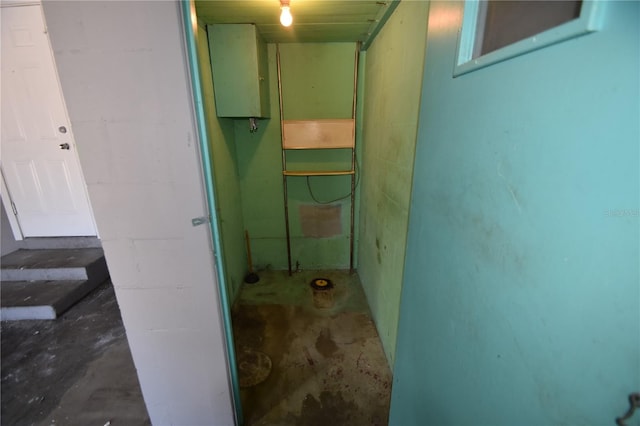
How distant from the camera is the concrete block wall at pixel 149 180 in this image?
0.95 metres

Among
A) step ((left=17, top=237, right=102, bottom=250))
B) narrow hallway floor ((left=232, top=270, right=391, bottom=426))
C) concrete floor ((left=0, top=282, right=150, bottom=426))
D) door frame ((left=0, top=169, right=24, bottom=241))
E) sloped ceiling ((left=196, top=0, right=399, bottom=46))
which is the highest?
sloped ceiling ((left=196, top=0, right=399, bottom=46))

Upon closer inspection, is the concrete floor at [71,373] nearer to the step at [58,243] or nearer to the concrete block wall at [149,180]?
the concrete block wall at [149,180]

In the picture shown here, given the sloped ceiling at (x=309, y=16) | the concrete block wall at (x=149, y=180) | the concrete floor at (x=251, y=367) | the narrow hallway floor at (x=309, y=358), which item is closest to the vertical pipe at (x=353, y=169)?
the sloped ceiling at (x=309, y=16)

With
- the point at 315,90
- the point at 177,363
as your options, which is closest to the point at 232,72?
the point at 315,90

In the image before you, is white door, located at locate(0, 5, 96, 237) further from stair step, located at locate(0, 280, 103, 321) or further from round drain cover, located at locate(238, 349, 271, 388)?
round drain cover, located at locate(238, 349, 271, 388)

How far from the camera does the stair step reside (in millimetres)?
2312

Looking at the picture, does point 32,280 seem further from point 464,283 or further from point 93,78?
point 464,283

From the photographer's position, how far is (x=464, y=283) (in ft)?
2.55

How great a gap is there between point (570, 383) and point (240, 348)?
2.09m

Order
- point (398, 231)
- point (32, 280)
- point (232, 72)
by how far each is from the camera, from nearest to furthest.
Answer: point (398, 231), point (232, 72), point (32, 280)

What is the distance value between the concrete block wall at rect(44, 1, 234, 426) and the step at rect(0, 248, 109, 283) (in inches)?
78.2

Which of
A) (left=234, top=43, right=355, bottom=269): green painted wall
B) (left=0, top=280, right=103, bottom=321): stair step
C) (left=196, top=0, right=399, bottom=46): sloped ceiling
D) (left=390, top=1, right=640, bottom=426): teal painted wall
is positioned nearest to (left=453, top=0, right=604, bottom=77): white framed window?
(left=390, top=1, right=640, bottom=426): teal painted wall

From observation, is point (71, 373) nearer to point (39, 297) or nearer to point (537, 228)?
point (39, 297)

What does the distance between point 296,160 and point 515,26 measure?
2.45 m
